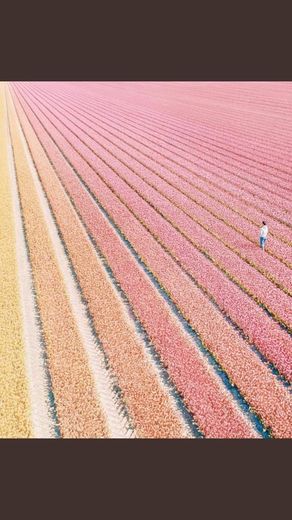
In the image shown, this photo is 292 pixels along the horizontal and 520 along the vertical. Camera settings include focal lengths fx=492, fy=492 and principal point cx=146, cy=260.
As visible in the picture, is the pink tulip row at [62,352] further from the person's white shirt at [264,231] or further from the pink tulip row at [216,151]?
the pink tulip row at [216,151]

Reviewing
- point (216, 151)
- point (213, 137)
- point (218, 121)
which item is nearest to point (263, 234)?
point (216, 151)

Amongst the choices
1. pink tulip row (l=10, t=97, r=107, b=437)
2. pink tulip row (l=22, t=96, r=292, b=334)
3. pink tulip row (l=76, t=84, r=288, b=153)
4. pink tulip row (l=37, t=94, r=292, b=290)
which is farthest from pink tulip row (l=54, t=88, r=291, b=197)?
pink tulip row (l=10, t=97, r=107, b=437)

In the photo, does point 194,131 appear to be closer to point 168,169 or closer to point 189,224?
point 168,169

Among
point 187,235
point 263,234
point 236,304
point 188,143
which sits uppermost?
point 188,143

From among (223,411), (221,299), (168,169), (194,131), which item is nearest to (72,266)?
(221,299)

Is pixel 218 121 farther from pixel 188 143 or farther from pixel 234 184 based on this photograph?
pixel 234 184

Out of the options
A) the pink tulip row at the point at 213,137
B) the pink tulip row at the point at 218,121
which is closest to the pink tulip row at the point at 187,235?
the pink tulip row at the point at 213,137

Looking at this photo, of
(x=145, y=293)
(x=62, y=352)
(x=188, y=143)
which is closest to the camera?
(x=62, y=352)
